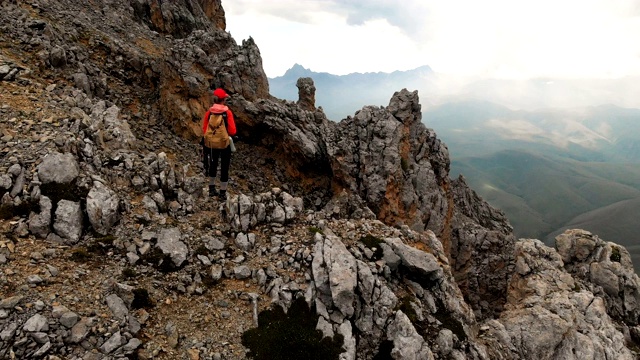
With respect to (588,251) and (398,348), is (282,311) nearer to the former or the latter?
(398,348)

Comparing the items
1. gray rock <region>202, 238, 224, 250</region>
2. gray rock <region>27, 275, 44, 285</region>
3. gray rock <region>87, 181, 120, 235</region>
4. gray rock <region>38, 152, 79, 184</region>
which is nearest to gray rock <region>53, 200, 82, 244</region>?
gray rock <region>87, 181, 120, 235</region>

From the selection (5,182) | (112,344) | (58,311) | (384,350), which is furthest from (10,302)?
(384,350)

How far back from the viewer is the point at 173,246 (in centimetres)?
1548

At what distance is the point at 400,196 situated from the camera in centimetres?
3956

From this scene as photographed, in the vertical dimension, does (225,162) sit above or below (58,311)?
above

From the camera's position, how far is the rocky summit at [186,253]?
12266 mm

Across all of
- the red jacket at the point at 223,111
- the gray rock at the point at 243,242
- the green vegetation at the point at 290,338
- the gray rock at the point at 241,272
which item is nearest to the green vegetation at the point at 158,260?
the gray rock at the point at 241,272

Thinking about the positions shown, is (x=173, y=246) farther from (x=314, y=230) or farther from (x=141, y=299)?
(x=314, y=230)

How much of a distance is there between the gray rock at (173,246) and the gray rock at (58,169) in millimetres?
4765

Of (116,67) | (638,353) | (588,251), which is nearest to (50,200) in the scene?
(116,67)

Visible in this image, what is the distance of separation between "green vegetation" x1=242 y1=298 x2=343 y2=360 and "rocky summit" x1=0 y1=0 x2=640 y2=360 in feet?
0.23

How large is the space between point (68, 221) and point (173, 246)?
4.23 m

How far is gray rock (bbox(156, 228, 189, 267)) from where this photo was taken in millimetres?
15084

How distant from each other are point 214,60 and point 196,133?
9905 mm
